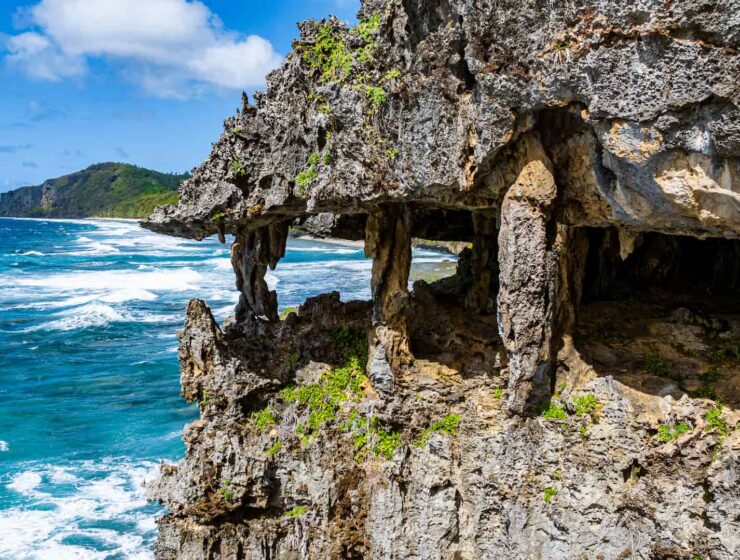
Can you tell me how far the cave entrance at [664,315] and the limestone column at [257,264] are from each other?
25.5 feet

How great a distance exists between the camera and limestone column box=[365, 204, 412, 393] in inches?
516

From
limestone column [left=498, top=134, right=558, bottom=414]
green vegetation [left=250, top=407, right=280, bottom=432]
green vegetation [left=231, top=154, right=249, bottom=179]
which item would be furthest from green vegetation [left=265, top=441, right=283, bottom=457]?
green vegetation [left=231, top=154, right=249, bottom=179]

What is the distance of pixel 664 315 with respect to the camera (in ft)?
45.1

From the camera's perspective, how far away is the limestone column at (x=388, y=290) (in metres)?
13.1

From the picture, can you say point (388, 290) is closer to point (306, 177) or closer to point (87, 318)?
point (306, 177)

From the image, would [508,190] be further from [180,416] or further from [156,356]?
[156,356]

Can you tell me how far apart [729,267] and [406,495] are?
10.3 metres

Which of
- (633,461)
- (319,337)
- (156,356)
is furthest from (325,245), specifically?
(633,461)

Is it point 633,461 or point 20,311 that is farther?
point 20,311

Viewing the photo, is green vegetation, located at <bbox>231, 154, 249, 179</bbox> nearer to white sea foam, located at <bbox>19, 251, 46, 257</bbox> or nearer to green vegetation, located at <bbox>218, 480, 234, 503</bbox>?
green vegetation, located at <bbox>218, 480, 234, 503</bbox>

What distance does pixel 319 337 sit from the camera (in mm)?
15039

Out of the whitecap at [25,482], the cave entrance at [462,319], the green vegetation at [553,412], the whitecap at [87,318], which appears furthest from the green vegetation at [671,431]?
the whitecap at [87,318]

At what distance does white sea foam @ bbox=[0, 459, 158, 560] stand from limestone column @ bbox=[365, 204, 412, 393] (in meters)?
9.97

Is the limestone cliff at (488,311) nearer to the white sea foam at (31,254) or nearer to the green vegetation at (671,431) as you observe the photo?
the green vegetation at (671,431)
